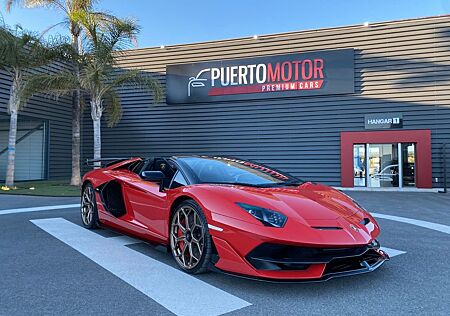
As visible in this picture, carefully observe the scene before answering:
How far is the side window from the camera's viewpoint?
4.11 metres

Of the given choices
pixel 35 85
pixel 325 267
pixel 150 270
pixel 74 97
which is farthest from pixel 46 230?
pixel 74 97

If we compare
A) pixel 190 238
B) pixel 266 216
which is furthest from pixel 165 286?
pixel 266 216

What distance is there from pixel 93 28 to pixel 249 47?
636cm

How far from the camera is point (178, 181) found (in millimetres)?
4180

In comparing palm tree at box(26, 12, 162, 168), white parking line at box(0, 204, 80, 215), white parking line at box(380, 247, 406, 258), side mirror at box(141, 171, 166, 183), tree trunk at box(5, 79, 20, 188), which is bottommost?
white parking line at box(380, 247, 406, 258)

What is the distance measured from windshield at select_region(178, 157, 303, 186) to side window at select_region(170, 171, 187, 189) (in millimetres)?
135

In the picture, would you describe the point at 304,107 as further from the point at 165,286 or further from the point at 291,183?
the point at 165,286

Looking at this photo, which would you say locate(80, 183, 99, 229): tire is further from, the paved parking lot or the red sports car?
the red sports car

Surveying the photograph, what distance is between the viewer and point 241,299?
10.1 feet

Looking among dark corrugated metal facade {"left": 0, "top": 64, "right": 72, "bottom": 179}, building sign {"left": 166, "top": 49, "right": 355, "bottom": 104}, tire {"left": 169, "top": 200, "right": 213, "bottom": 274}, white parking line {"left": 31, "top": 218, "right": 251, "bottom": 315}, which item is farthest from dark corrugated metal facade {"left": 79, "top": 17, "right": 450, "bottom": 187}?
tire {"left": 169, "top": 200, "right": 213, "bottom": 274}

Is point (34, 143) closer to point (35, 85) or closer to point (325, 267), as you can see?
point (35, 85)

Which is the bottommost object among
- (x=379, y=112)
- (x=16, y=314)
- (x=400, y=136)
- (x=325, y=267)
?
(x=16, y=314)

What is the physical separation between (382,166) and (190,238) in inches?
511

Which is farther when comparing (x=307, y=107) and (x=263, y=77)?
(x=263, y=77)
